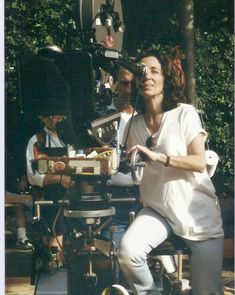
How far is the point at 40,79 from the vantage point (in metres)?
1.41

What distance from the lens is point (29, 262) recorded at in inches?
57.0

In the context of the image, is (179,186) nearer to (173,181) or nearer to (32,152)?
(173,181)

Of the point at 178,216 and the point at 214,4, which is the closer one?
the point at 178,216

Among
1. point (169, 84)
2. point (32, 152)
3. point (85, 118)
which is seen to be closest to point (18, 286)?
point (32, 152)

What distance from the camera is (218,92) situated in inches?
58.6

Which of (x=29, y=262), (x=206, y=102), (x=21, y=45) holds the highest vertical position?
(x=21, y=45)

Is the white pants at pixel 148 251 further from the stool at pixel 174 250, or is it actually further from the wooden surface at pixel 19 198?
the wooden surface at pixel 19 198

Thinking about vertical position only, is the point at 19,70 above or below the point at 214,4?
below

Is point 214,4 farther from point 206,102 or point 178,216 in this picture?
point 178,216

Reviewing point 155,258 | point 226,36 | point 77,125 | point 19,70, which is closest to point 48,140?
point 77,125

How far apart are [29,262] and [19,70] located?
510 mm

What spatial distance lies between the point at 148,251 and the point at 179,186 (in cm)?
19

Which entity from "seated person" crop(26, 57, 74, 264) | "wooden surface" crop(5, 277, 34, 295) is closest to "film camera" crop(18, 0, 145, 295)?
"seated person" crop(26, 57, 74, 264)

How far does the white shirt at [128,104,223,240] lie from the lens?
1.40 metres
